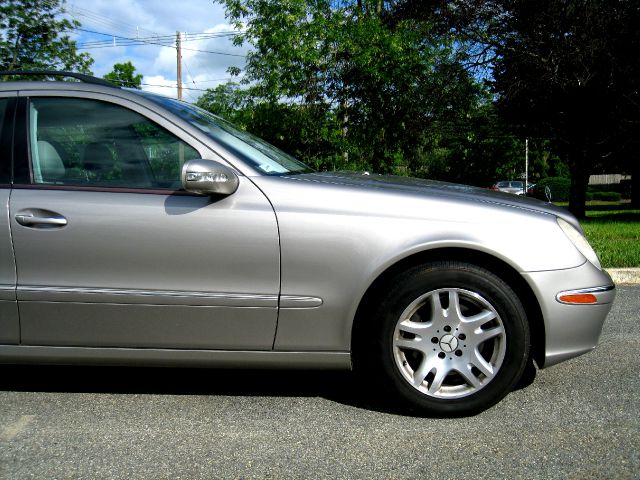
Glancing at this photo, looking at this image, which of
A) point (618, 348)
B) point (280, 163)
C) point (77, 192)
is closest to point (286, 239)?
point (280, 163)

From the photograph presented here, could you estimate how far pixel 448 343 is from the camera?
3215 millimetres

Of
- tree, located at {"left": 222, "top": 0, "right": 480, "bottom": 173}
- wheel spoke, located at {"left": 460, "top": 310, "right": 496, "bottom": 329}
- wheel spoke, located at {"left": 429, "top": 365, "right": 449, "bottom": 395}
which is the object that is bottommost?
wheel spoke, located at {"left": 429, "top": 365, "right": 449, "bottom": 395}

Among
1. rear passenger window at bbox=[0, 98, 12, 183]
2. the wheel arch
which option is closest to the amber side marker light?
the wheel arch

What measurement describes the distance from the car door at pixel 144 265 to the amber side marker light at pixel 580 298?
55.5 inches

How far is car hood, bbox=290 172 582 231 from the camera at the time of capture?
3379 mm

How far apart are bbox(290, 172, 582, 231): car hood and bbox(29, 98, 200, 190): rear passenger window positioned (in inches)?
26.6

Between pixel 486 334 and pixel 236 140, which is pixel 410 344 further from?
pixel 236 140

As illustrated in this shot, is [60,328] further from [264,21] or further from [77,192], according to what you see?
[264,21]

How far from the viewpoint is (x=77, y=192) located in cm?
331

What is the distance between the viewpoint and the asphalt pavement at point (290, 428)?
8.93ft

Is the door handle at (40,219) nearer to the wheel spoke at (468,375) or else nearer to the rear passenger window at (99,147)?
the rear passenger window at (99,147)

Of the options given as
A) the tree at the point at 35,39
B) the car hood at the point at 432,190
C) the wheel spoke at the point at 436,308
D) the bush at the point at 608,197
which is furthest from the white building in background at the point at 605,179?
the wheel spoke at the point at 436,308

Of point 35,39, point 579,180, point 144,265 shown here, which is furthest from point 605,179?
point 144,265

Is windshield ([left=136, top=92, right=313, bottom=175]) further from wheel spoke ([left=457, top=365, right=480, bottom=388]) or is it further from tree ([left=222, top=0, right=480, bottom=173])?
tree ([left=222, top=0, right=480, bottom=173])
